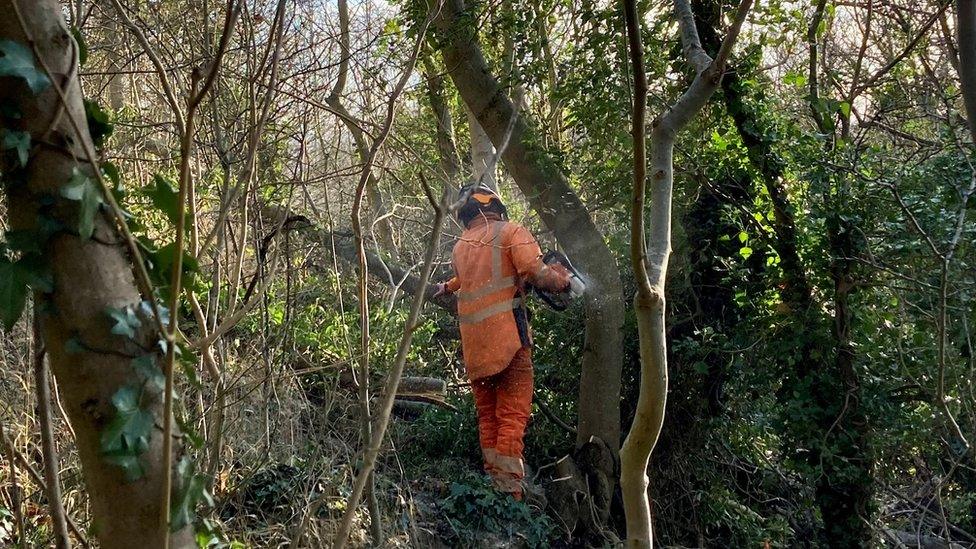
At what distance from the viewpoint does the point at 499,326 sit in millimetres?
6293

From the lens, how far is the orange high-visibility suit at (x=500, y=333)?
618 cm

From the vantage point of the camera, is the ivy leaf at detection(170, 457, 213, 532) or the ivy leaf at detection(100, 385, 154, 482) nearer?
the ivy leaf at detection(100, 385, 154, 482)

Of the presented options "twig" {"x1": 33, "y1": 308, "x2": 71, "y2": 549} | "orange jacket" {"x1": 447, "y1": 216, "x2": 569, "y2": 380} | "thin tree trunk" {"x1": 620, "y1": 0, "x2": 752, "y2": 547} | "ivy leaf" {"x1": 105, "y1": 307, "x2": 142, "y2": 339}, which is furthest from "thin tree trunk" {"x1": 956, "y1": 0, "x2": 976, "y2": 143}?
"orange jacket" {"x1": 447, "y1": 216, "x2": 569, "y2": 380}

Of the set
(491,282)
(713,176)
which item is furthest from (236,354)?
(713,176)

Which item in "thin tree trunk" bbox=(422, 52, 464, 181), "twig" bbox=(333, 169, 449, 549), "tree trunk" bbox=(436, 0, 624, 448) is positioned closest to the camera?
"twig" bbox=(333, 169, 449, 549)

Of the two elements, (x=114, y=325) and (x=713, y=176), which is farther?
(x=713, y=176)

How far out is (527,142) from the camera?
6281 millimetres

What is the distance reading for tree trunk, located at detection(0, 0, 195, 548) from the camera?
1.29 m

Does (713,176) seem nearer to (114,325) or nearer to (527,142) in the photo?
(527,142)

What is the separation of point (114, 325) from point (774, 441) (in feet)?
21.2

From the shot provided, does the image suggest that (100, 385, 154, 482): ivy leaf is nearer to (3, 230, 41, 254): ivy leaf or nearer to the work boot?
(3, 230, 41, 254): ivy leaf

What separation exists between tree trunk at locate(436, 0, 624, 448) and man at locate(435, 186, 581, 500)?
0.35 meters

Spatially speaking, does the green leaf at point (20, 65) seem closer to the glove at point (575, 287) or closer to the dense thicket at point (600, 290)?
the dense thicket at point (600, 290)

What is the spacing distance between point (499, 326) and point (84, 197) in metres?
5.07
